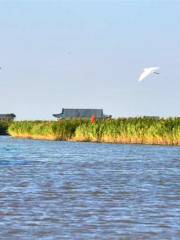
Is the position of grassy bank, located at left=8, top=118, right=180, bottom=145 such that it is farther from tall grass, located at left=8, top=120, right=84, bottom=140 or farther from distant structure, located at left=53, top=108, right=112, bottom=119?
distant structure, located at left=53, top=108, right=112, bottom=119

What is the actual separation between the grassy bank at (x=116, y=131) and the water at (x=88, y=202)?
19.0 m

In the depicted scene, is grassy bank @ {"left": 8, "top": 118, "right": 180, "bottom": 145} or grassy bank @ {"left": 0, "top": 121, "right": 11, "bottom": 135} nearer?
grassy bank @ {"left": 8, "top": 118, "right": 180, "bottom": 145}

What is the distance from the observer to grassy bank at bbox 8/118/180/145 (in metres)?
51.2

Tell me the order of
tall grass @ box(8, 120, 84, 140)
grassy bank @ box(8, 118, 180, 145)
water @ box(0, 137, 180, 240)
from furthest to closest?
tall grass @ box(8, 120, 84, 140)
grassy bank @ box(8, 118, 180, 145)
water @ box(0, 137, 180, 240)

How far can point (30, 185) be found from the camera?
23.0 m

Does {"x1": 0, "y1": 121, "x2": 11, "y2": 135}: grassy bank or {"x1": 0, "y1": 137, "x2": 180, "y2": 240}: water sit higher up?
{"x1": 0, "y1": 121, "x2": 11, "y2": 135}: grassy bank

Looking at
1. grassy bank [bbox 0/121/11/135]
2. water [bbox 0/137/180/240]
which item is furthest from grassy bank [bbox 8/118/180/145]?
grassy bank [bbox 0/121/11/135]

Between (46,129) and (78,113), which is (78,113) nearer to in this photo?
(78,113)

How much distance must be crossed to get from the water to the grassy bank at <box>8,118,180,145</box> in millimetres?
18968

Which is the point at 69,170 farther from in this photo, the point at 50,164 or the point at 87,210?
the point at 87,210

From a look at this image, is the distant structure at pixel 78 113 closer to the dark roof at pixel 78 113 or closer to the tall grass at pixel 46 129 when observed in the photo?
the dark roof at pixel 78 113

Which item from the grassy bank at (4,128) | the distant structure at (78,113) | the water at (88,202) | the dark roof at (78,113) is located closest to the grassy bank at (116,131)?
the water at (88,202)

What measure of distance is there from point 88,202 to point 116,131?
124 ft

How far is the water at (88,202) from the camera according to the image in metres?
14.0
